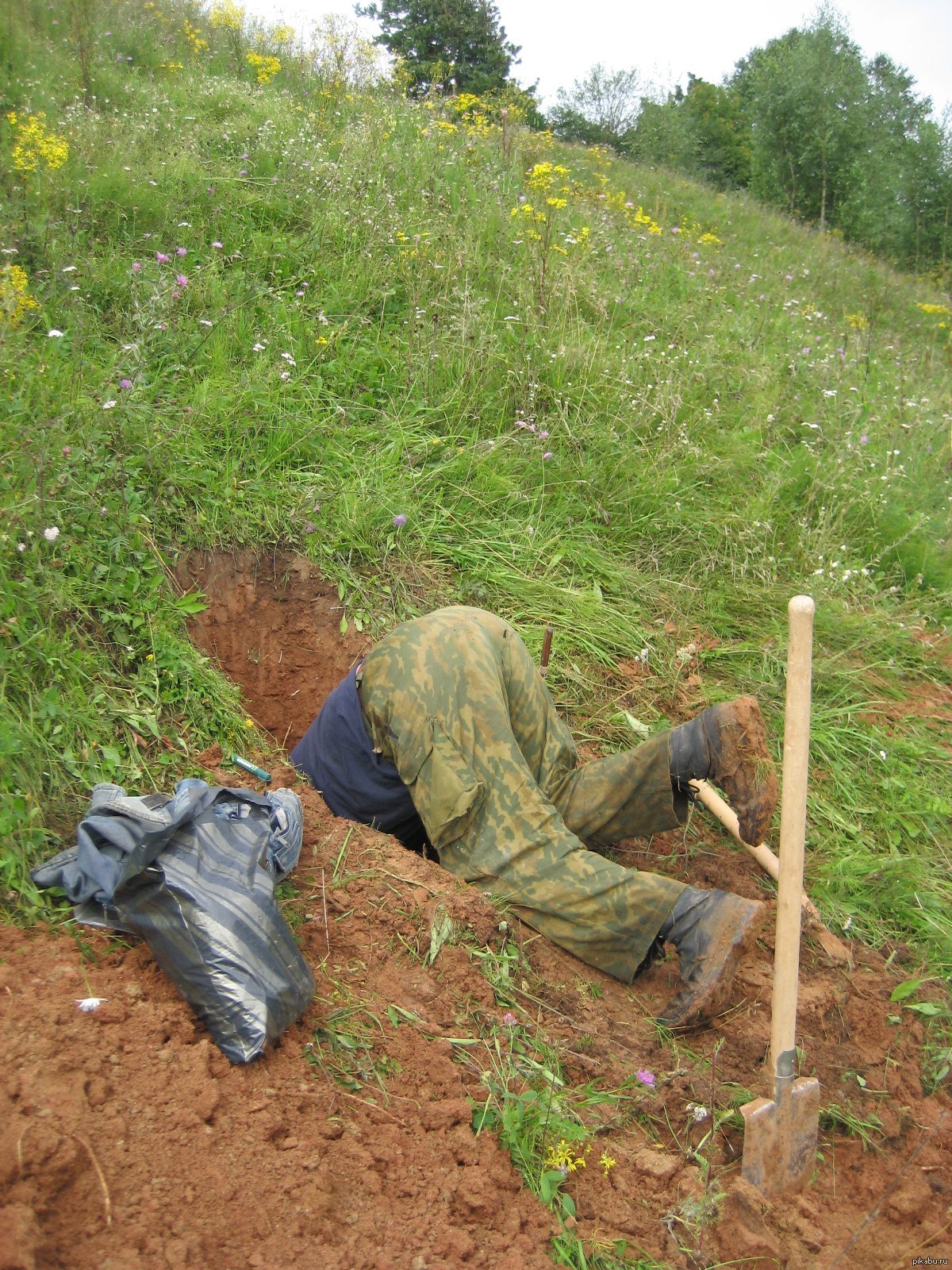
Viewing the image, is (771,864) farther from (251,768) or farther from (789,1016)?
(251,768)

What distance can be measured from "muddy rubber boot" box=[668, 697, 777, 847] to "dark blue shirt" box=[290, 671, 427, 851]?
93 centimetres

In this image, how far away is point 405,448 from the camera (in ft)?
16.2

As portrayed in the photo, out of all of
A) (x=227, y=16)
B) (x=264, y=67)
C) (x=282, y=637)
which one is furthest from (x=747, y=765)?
(x=227, y=16)

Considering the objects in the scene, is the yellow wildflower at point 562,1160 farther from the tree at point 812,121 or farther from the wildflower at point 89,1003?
the tree at point 812,121

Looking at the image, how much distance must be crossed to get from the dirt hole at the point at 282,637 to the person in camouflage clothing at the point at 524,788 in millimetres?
1000

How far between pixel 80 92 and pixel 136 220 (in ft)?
5.57

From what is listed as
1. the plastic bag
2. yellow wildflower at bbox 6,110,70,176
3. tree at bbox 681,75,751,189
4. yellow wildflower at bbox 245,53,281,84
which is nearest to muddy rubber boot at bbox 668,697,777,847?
the plastic bag

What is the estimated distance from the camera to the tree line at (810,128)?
12.5 metres

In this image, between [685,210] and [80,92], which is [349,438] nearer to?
[80,92]

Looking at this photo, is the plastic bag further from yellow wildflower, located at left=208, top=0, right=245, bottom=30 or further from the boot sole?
yellow wildflower, located at left=208, top=0, right=245, bottom=30

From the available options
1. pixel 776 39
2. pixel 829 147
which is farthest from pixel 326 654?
pixel 776 39

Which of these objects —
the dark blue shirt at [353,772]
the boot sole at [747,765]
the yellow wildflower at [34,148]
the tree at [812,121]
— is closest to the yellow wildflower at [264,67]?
the yellow wildflower at [34,148]

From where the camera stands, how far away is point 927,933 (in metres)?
3.51

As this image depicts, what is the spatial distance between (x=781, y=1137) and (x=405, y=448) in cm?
343
